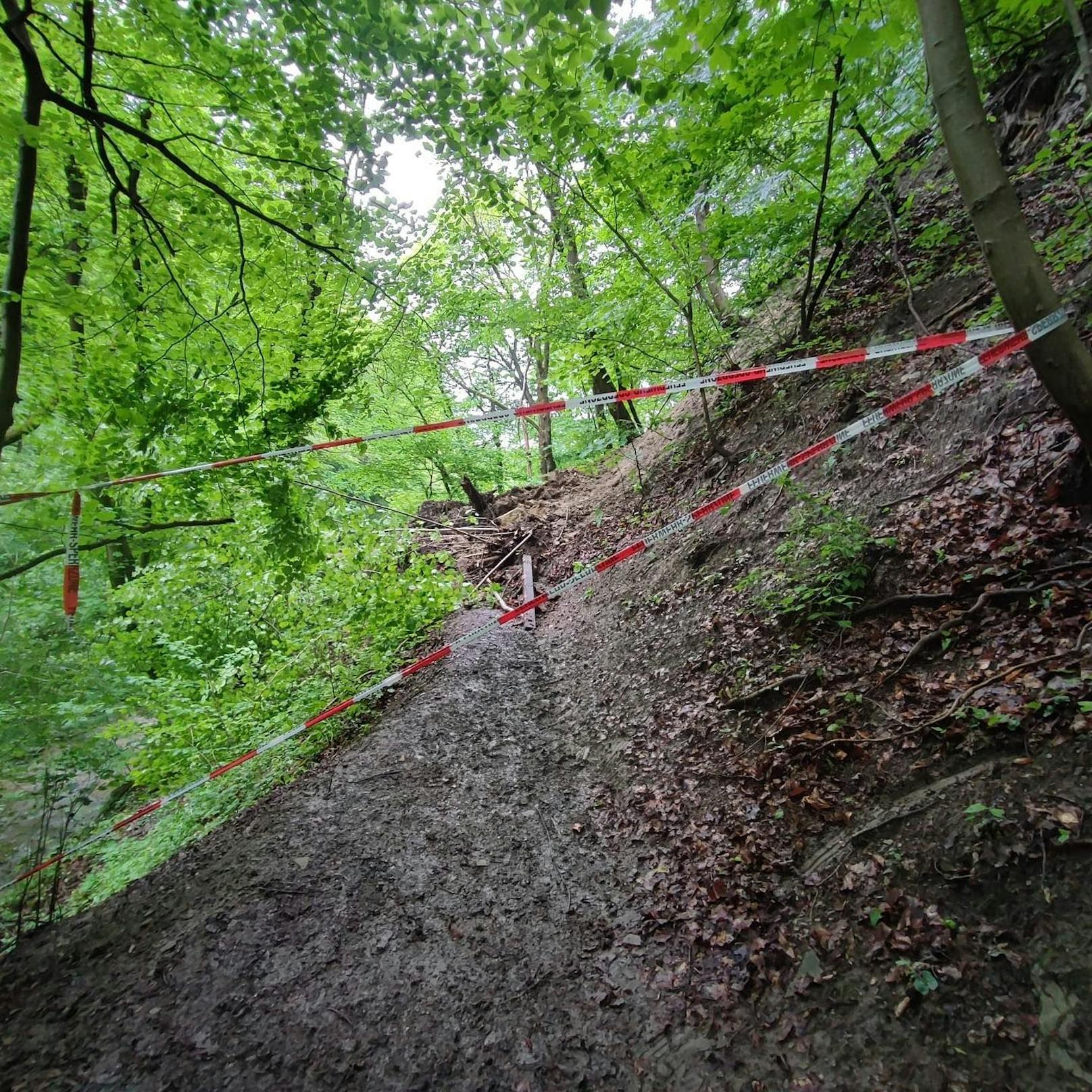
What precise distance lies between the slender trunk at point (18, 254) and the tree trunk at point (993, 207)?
14.4 feet

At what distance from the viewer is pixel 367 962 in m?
3.26

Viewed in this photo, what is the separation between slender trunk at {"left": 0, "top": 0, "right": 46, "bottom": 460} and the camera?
2883 millimetres

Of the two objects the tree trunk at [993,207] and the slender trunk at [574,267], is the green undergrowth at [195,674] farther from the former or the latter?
the tree trunk at [993,207]

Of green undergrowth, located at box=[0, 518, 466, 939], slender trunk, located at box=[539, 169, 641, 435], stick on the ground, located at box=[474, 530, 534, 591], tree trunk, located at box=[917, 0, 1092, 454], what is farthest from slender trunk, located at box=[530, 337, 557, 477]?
tree trunk, located at box=[917, 0, 1092, 454]

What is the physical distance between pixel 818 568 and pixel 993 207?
2696mm

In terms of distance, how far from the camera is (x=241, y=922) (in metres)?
3.49

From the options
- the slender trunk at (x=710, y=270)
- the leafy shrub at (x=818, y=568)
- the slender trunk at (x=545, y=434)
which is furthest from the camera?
the slender trunk at (x=545, y=434)

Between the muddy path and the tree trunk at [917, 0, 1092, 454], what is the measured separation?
3674mm

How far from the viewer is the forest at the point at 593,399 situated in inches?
108

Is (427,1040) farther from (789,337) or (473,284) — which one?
(473,284)

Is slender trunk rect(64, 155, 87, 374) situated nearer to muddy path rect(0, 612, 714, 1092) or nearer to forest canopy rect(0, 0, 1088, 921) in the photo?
forest canopy rect(0, 0, 1088, 921)

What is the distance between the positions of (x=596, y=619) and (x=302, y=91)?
238 inches

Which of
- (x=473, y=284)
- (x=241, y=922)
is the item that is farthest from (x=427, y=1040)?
(x=473, y=284)

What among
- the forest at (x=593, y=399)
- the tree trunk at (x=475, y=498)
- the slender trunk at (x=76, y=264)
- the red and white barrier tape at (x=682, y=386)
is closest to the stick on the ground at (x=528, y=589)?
the forest at (x=593, y=399)
